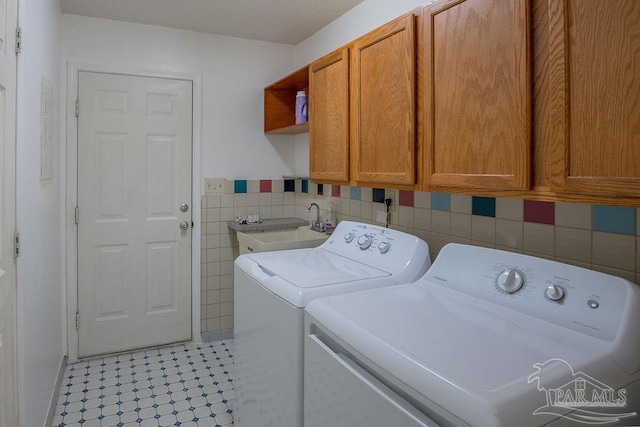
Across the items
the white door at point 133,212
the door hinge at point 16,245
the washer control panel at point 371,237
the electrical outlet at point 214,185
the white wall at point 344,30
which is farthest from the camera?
the electrical outlet at point 214,185

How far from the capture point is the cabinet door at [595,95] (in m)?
0.93

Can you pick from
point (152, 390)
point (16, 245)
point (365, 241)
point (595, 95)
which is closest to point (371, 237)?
point (365, 241)

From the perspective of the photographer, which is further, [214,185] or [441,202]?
A: [214,185]

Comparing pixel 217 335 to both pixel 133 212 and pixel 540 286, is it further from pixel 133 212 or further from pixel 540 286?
pixel 540 286

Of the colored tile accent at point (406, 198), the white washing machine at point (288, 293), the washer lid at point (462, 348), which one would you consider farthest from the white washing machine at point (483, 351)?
the colored tile accent at point (406, 198)

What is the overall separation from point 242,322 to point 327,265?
1.53 ft

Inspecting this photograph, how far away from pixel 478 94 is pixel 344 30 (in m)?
1.68

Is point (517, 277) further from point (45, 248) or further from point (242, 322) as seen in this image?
point (45, 248)

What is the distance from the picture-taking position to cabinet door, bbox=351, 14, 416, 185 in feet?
5.24

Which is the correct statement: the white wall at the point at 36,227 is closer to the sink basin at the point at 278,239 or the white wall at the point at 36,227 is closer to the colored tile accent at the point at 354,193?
the sink basin at the point at 278,239

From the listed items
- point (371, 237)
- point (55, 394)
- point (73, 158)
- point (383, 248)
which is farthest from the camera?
point (73, 158)

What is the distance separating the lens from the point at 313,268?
1.78 m

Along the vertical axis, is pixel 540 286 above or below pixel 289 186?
below

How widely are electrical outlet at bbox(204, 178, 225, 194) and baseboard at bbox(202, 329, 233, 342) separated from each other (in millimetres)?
1083
